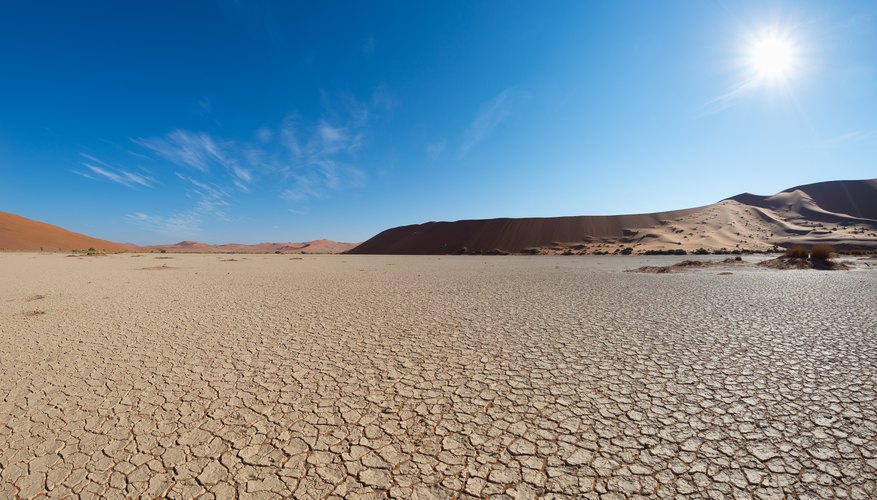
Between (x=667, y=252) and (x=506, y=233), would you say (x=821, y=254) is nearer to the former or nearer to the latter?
(x=667, y=252)

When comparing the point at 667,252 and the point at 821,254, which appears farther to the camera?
the point at 667,252

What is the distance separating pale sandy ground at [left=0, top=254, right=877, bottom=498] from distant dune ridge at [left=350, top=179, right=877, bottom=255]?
4132cm

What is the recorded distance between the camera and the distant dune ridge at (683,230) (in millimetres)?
43906

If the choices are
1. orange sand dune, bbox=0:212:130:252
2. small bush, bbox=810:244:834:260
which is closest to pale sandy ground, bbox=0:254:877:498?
small bush, bbox=810:244:834:260

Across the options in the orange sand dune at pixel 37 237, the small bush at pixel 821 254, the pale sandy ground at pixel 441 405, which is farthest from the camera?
the orange sand dune at pixel 37 237

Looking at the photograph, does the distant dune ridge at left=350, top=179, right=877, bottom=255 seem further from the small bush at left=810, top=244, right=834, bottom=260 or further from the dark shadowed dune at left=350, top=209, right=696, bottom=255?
the small bush at left=810, top=244, right=834, bottom=260

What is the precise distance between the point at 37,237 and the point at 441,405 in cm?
8094

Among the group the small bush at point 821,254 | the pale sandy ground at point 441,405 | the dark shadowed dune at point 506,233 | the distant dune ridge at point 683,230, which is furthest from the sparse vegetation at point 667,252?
the pale sandy ground at point 441,405

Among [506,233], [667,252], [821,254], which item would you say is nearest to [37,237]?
[506,233]

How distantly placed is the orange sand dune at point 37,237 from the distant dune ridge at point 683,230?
47.2 meters

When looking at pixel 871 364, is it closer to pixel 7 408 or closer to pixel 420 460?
pixel 420 460

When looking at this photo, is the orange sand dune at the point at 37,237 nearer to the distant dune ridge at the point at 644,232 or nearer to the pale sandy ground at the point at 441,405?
the distant dune ridge at the point at 644,232

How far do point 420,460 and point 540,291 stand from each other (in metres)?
9.42

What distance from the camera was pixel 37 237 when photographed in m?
53.1
